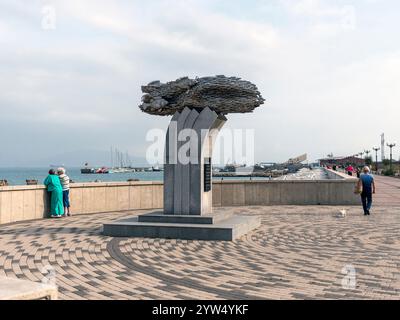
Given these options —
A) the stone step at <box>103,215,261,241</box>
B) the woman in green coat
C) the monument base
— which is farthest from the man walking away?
the woman in green coat

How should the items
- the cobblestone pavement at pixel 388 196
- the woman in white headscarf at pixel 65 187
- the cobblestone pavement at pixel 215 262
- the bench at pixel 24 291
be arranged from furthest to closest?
1. the cobblestone pavement at pixel 388 196
2. the woman in white headscarf at pixel 65 187
3. the cobblestone pavement at pixel 215 262
4. the bench at pixel 24 291

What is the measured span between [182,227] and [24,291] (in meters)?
6.52

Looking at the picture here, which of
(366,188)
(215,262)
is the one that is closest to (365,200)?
(366,188)

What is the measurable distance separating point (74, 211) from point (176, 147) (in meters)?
5.54

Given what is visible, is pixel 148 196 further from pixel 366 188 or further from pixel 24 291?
pixel 24 291

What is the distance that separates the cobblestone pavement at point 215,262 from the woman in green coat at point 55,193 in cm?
202

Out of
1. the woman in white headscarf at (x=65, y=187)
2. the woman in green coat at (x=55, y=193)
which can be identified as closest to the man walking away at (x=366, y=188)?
the woman in white headscarf at (x=65, y=187)

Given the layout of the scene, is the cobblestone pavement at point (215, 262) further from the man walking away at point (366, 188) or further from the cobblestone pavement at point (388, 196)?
the cobblestone pavement at point (388, 196)

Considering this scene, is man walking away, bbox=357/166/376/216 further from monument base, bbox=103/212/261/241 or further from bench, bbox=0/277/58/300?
bench, bbox=0/277/58/300

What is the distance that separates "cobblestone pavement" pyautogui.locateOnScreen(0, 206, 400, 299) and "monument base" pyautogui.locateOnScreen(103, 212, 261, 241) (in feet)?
1.04

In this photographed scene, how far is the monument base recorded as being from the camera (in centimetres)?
981

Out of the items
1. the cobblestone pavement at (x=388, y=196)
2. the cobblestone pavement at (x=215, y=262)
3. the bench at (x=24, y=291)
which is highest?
the bench at (x=24, y=291)

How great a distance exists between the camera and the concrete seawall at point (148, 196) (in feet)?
43.3
